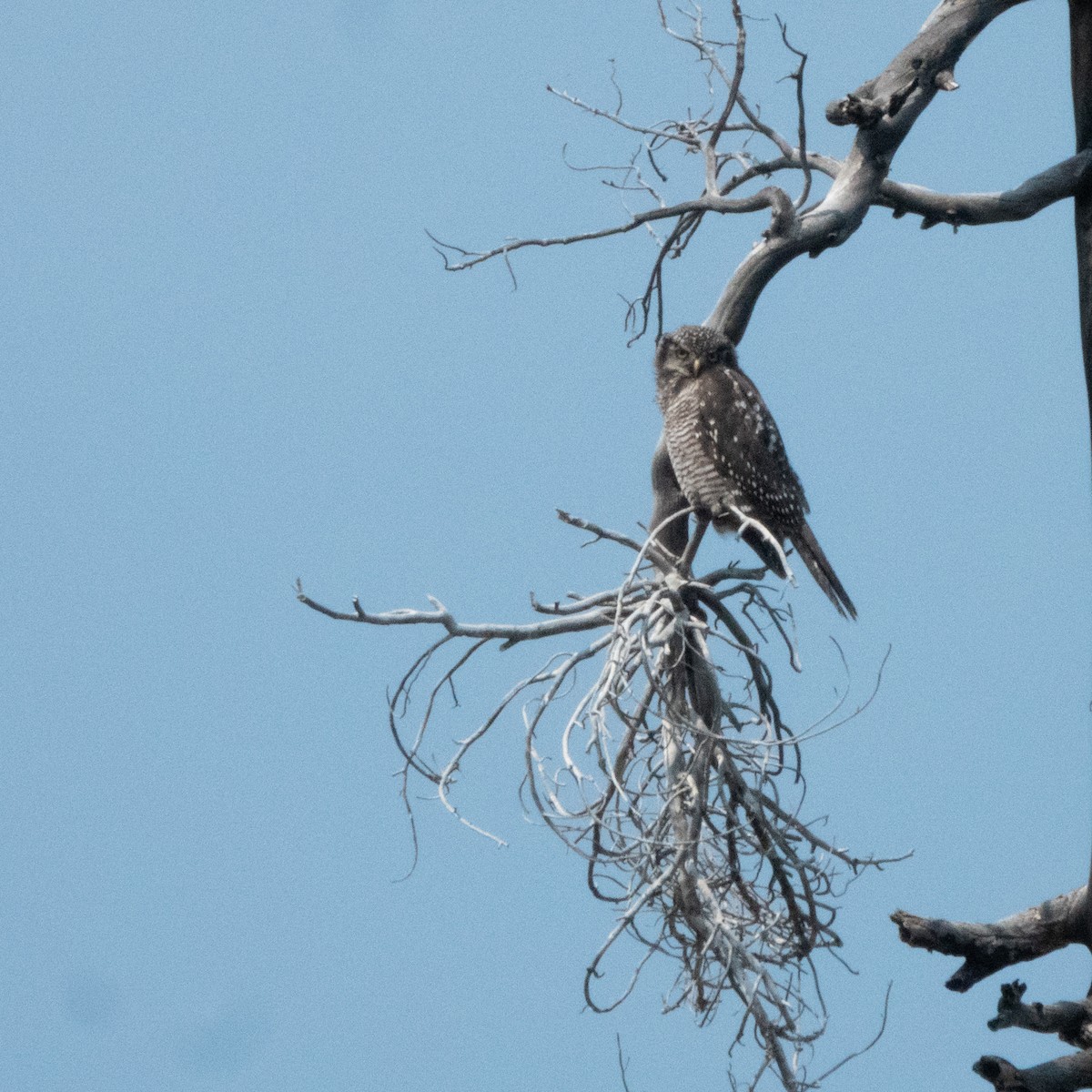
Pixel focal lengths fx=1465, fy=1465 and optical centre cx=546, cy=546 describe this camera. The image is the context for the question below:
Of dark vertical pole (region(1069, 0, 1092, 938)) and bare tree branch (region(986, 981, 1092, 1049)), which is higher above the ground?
dark vertical pole (region(1069, 0, 1092, 938))

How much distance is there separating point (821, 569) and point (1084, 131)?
1.20 m

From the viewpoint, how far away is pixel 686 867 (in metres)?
2.76

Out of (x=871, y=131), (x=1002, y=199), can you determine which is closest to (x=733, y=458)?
(x=871, y=131)

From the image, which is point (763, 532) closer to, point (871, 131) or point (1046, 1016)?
point (871, 131)

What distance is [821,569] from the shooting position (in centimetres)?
299

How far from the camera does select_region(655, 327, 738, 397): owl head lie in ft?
10.2

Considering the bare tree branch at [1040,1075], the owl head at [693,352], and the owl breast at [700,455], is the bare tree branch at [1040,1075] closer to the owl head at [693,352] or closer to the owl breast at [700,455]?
the owl breast at [700,455]

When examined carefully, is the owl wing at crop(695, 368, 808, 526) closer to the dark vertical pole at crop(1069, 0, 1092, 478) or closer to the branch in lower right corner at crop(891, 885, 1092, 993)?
the dark vertical pole at crop(1069, 0, 1092, 478)

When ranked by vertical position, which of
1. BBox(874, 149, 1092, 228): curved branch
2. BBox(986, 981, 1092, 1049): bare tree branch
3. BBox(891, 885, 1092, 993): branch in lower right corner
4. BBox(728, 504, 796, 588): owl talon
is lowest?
BBox(986, 981, 1092, 1049): bare tree branch

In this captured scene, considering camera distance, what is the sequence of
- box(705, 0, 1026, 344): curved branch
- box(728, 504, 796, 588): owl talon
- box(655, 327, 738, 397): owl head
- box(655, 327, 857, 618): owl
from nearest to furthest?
box(728, 504, 796, 588): owl talon
box(705, 0, 1026, 344): curved branch
box(655, 327, 857, 618): owl
box(655, 327, 738, 397): owl head

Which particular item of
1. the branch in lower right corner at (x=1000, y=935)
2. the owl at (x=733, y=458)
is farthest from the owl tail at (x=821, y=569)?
the branch in lower right corner at (x=1000, y=935)

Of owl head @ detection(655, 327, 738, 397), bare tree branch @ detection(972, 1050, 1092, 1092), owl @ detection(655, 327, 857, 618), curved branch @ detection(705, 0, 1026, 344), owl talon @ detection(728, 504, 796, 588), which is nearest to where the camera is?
owl talon @ detection(728, 504, 796, 588)

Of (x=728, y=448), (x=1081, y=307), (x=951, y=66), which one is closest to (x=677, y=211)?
(x=728, y=448)

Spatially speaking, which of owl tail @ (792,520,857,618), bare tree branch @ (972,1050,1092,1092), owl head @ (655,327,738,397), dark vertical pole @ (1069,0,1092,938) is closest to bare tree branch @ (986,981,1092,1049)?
bare tree branch @ (972,1050,1092,1092)
